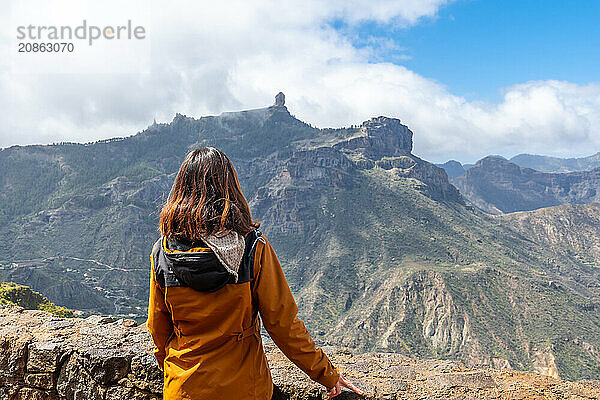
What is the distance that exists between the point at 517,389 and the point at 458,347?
3162 inches

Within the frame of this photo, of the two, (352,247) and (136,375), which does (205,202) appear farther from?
(352,247)

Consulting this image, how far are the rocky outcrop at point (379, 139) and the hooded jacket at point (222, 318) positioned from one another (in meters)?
163

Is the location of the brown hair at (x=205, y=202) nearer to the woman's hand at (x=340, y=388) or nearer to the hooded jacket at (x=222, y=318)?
the hooded jacket at (x=222, y=318)

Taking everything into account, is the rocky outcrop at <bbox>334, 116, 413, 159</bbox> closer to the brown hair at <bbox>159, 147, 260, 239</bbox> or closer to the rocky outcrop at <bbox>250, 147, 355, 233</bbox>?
the rocky outcrop at <bbox>250, 147, 355, 233</bbox>

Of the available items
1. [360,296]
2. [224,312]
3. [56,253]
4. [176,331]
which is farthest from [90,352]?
[56,253]

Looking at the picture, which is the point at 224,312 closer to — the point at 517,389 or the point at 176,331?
the point at 176,331

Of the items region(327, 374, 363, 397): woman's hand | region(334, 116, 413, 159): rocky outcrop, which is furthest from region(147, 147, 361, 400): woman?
region(334, 116, 413, 159): rocky outcrop

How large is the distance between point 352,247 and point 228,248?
4709 inches

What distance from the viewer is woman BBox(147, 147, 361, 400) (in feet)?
7.00

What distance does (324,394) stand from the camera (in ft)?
9.21

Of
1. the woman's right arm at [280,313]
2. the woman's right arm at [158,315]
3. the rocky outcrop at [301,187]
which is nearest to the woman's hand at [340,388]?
the woman's right arm at [280,313]

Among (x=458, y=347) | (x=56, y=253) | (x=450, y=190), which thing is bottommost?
(x=458, y=347)

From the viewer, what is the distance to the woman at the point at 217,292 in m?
2.13

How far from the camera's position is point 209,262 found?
6.80 ft
